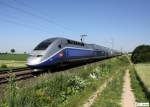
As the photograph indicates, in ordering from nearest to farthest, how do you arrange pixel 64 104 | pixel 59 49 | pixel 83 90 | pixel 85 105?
pixel 64 104 < pixel 85 105 < pixel 83 90 < pixel 59 49

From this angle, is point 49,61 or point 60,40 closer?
point 49,61

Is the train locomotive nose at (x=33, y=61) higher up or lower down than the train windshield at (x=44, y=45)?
lower down

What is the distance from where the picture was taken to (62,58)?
2861cm

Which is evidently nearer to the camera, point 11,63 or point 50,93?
point 50,93

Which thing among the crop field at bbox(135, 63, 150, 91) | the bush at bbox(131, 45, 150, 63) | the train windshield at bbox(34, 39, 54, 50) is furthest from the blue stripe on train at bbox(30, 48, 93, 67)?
the bush at bbox(131, 45, 150, 63)

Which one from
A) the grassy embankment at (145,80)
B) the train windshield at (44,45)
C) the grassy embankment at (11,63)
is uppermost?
the train windshield at (44,45)

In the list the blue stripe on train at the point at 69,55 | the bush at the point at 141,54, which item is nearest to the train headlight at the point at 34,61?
the blue stripe on train at the point at 69,55

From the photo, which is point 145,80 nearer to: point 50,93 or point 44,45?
point 44,45

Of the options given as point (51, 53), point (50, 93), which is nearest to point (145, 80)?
point (51, 53)

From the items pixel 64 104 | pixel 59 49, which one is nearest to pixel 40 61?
pixel 59 49

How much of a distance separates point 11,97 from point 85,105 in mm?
5946

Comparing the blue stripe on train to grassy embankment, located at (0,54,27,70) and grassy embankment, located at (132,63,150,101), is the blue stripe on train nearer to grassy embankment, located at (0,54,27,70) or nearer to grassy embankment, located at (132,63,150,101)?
grassy embankment, located at (132,63,150,101)

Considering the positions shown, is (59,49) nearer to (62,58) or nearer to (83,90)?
(62,58)

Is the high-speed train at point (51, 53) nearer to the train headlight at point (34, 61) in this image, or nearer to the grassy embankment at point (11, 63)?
the train headlight at point (34, 61)
